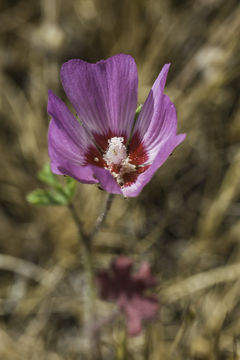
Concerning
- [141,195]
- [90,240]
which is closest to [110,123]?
[90,240]

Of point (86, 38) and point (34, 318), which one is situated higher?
point (86, 38)

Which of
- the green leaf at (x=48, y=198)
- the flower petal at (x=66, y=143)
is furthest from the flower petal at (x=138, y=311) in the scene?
the flower petal at (x=66, y=143)

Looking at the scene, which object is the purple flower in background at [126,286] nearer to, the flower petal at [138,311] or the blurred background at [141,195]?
the flower petal at [138,311]

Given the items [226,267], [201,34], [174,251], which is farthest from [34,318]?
[201,34]

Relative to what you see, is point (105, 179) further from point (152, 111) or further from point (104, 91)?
point (104, 91)

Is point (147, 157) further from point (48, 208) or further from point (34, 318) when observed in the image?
point (34, 318)

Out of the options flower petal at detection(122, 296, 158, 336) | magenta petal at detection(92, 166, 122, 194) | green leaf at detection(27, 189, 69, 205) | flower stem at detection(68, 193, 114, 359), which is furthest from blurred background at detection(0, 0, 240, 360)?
magenta petal at detection(92, 166, 122, 194)

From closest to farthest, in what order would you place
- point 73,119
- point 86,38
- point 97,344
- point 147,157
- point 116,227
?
point 73,119
point 147,157
point 97,344
point 116,227
point 86,38
